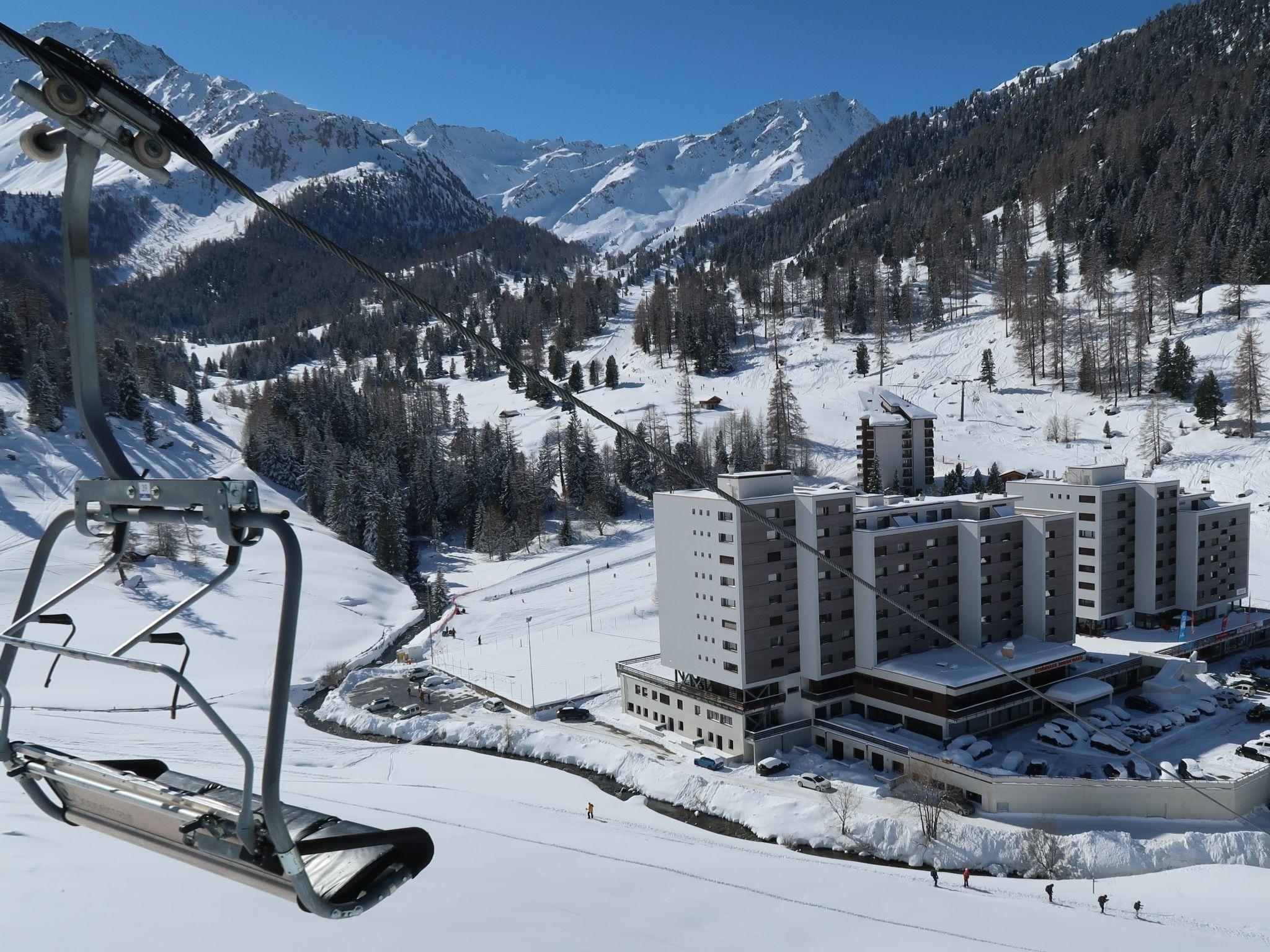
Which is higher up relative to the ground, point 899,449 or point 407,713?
point 899,449

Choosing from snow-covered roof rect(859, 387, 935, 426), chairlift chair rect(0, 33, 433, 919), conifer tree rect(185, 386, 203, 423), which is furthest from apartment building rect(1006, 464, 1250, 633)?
conifer tree rect(185, 386, 203, 423)

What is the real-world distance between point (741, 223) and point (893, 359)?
96.4 metres

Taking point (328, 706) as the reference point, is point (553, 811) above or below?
above

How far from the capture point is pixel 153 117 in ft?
7.67

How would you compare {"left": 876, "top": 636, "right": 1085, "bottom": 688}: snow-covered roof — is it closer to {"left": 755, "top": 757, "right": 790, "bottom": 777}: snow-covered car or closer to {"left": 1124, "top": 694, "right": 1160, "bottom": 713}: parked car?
{"left": 1124, "top": 694, "right": 1160, "bottom": 713}: parked car

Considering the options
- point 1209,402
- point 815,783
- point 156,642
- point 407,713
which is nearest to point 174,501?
point 156,642

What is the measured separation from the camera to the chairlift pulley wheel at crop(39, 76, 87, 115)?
211cm

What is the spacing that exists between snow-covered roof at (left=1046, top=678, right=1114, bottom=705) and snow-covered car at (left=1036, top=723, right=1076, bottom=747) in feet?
2.85

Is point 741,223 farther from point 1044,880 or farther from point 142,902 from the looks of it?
point 142,902

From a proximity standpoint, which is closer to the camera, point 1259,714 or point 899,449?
point 1259,714

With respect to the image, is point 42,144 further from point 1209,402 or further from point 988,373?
point 988,373

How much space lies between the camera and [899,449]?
2048 inches

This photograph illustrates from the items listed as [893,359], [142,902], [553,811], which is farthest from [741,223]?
[142,902]

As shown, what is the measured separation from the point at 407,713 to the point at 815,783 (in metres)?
15.7
